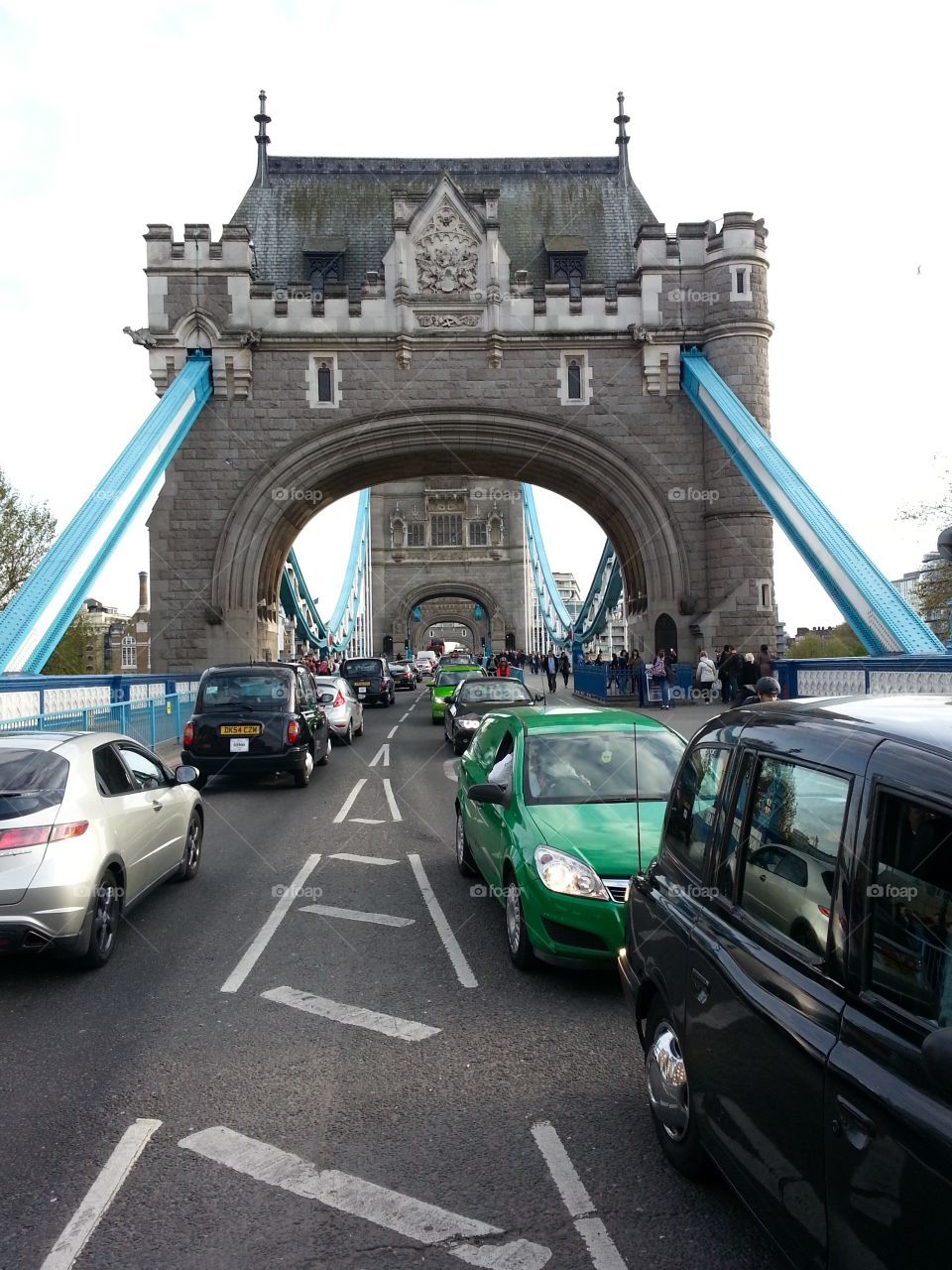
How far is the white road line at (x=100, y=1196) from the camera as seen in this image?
2.79 meters

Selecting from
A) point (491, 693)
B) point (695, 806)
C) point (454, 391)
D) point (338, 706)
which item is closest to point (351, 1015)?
point (695, 806)

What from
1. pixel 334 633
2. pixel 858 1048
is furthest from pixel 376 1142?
pixel 334 633

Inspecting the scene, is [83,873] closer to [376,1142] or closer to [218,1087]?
[218,1087]

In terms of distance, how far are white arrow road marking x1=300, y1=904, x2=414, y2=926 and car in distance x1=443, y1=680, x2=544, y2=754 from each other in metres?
8.91

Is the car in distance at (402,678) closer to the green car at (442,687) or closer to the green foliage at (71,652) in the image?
the green foliage at (71,652)

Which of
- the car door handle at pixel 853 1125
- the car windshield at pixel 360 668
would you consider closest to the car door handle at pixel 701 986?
the car door handle at pixel 853 1125

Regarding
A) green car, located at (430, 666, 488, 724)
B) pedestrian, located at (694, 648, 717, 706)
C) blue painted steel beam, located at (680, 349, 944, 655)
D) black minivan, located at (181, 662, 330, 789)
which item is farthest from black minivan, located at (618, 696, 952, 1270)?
green car, located at (430, 666, 488, 724)

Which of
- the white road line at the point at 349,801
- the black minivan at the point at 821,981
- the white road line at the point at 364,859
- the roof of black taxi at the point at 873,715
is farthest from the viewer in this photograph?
the white road line at the point at 349,801

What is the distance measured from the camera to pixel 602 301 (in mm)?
26375

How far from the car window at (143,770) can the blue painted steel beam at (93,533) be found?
11.3 m

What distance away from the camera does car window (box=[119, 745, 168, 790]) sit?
6721mm

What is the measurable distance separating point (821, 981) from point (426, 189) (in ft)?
101

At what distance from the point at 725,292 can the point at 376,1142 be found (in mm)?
25406

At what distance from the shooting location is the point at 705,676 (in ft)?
73.9
